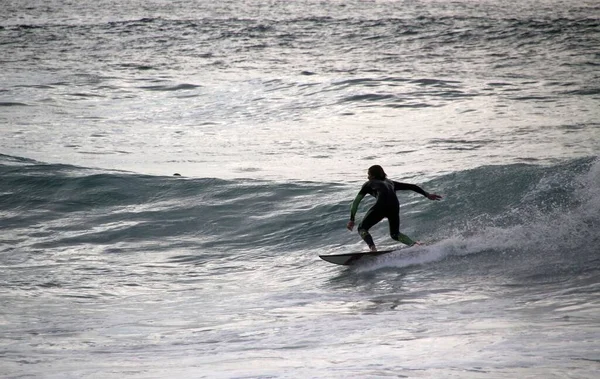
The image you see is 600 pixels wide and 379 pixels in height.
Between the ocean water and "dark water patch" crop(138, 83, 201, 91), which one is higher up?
"dark water patch" crop(138, 83, 201, 91)

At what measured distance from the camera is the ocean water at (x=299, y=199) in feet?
33.1

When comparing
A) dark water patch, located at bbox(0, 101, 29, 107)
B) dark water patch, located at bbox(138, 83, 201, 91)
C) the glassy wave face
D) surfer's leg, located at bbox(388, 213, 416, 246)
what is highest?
dark water patch, located at bbox(0, 101, 29, 107)

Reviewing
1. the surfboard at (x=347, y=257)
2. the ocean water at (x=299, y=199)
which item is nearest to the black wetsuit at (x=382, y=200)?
the surfboard at (x=347, y=257)

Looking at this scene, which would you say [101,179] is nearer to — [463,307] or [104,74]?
[463,307]

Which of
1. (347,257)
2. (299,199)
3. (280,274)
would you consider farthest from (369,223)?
(299,199)

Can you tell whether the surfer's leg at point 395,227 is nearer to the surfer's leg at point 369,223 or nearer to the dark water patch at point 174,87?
the surfer's leg at point 369,223

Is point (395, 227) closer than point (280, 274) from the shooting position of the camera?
Yes

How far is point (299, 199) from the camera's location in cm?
1962

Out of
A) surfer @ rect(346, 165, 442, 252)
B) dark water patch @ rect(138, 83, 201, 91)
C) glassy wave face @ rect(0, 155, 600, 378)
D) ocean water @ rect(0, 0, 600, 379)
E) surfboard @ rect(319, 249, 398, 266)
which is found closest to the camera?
glassy wave face @ rect(0, 155, 600, 378)

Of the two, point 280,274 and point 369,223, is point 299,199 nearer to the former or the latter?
point 280,274

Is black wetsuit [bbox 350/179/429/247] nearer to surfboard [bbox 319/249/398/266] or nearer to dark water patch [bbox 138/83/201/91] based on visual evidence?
surfboard [bbox 319/249/398/266]

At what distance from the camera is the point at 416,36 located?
1580 inches

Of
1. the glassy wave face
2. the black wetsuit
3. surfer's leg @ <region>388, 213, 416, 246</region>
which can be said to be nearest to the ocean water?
the glassy wave face

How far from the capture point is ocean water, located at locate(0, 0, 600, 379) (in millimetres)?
10094
